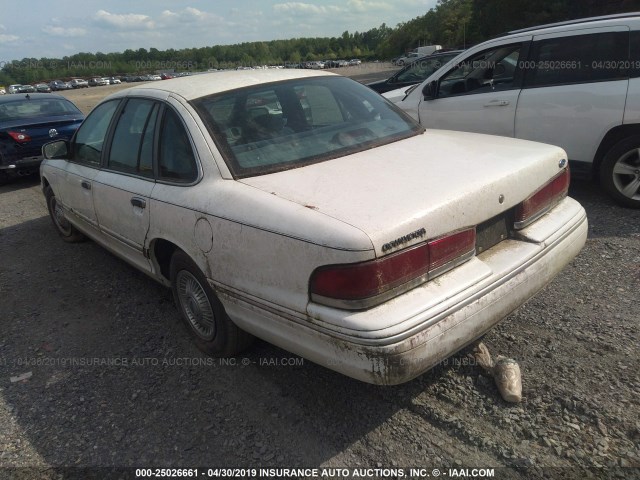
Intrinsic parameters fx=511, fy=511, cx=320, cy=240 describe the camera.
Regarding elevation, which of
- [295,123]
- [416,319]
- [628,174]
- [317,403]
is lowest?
[317,403]

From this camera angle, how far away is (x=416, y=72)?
1152 cm

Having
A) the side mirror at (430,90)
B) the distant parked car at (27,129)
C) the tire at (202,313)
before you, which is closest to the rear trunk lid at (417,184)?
the tire at (202,313)

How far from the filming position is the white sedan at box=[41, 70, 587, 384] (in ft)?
6.93

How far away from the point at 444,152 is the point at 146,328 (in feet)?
7.87

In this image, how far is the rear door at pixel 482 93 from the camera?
218 inches

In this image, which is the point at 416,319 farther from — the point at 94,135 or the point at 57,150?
the point at 57,150

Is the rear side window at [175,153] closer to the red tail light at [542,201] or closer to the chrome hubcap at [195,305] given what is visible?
the chrome hubcap at [195,305]

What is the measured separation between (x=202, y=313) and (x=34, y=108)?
28.3ft

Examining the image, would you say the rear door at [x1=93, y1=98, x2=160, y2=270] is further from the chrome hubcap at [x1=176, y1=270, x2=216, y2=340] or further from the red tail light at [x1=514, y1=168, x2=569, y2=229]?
the red tail light at [x1=514, y1=168, x2=569, y2=229]

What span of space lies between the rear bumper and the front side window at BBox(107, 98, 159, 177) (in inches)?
51.2

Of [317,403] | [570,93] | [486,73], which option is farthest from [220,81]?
[486,73]

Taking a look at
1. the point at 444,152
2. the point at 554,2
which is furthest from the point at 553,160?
the point at 554,2

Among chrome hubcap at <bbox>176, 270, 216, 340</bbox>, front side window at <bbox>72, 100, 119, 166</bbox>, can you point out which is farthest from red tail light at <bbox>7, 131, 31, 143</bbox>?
chrome hubcap at <bbox>176, 270, 216, 340</bbox>

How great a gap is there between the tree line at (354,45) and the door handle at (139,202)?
3089cm
